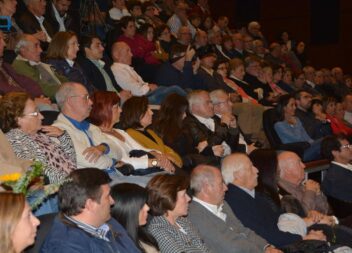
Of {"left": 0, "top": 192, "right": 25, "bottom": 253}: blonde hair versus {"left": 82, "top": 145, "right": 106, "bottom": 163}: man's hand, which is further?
{"left": 82, "top": 145, "right": 106, "bottom": 163}: man's hand

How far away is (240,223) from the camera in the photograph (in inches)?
172

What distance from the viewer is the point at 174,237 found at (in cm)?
365

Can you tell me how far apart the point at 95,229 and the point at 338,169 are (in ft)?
10.8

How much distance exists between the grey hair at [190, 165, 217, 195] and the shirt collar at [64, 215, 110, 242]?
1073mm

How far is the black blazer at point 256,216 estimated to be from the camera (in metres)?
4.50

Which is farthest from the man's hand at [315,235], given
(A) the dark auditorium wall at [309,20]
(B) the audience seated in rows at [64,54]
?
(A) the dark auditorium wall at [309,20]

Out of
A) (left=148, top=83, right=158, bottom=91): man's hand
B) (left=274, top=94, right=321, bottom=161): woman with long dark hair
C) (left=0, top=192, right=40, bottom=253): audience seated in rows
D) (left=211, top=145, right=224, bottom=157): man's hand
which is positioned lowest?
(left=274, top=94, right=321, bottom=161): woman with long dark hair

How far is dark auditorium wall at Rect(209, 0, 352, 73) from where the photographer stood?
13.7m

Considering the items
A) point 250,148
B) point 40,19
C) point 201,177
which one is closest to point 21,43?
point 40,19

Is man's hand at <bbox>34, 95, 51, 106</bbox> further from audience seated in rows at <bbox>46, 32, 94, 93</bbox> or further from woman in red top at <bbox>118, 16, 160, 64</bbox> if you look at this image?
woman in red top at <bbox>118, 16, 160, 64</bbox>

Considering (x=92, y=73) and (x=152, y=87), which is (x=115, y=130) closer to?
(x=92, y=73)

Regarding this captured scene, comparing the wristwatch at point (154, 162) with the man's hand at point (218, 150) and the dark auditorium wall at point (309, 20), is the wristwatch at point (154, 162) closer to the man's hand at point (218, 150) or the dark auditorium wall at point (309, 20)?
the man's hand at point (218, 150)

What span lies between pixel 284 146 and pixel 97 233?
377 cm

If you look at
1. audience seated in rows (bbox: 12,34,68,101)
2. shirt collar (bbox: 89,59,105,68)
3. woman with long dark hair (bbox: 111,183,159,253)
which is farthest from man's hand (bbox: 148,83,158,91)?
woman with long dark hair (bbox: 111,183,159,253)
